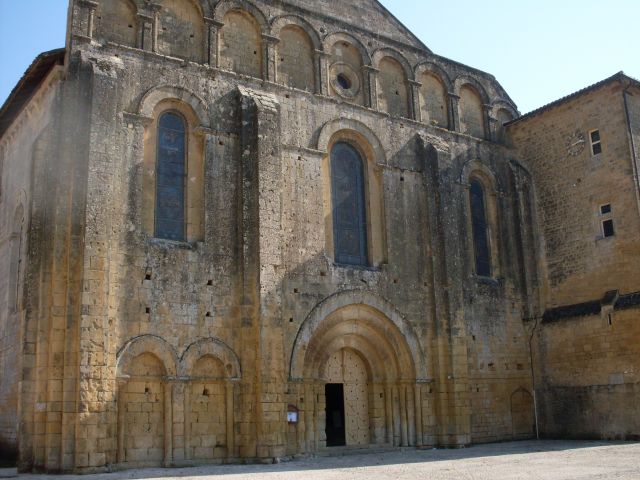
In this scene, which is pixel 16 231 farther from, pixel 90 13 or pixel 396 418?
pixel 396 418

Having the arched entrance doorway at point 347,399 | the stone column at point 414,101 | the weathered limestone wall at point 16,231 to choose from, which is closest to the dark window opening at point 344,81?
the stone column at point 414,101

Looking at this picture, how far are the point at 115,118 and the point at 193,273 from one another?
11.7 ft

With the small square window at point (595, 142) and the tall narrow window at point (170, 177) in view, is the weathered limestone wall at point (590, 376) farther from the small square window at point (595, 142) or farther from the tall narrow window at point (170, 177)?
the tall narrow window at point (170, 177)

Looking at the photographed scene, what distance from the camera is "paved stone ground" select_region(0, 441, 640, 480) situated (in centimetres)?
1262

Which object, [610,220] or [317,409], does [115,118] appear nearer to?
[317,409]

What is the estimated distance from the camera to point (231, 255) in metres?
16.7

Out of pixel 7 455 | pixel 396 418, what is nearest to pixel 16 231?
pixel 7 455

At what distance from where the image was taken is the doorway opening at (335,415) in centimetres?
1784

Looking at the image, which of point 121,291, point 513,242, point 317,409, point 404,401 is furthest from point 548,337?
point 121,291

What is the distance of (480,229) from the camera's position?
21.9 meters

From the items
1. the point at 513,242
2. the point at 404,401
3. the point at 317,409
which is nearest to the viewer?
the point at 317,409

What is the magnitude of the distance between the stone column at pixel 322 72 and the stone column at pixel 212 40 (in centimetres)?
277

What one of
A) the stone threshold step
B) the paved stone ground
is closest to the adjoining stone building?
the stone threshold step

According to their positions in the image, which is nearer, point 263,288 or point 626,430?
point 263,288
